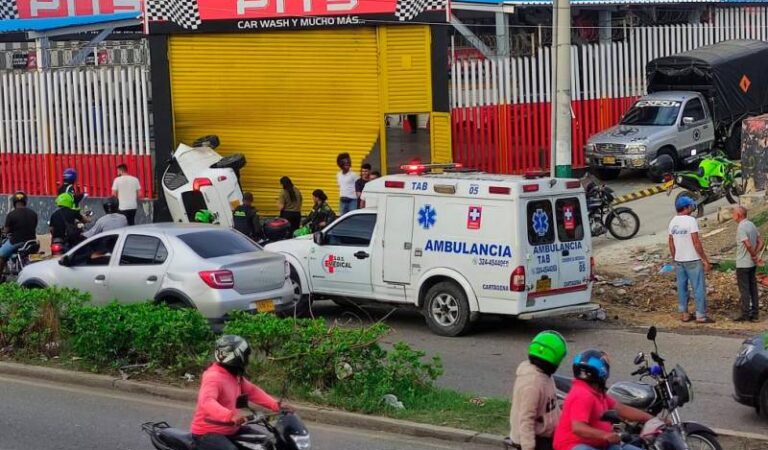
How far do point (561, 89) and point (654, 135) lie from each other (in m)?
9.01

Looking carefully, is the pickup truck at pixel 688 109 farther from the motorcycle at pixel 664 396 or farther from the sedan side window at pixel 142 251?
the motorcycle at pixel 664 396

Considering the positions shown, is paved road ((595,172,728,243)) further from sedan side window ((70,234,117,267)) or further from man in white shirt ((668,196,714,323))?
sedan side window ((70,234,117,267))

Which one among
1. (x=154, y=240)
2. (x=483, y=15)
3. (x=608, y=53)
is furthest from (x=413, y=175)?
(x=483, y=15)

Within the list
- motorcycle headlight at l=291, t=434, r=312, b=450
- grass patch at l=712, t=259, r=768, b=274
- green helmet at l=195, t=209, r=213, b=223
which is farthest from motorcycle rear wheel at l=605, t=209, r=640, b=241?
motorcycle headlight at l=291, t=434, r=312, b=450

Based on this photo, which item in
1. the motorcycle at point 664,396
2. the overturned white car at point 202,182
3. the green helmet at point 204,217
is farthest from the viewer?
the overturned white car at point 202,182

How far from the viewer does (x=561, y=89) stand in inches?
709

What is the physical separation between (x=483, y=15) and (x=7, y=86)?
1148cm

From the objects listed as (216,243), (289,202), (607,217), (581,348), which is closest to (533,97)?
(607,217)

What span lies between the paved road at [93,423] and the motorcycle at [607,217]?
35.0ft

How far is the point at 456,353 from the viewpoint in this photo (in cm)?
1484

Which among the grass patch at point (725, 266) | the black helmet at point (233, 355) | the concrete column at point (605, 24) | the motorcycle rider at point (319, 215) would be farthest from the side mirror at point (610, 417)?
the concrete column at point (605, 24)

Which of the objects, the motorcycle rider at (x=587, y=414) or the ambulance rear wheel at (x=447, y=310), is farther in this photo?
the ambulance rear wheel at (x=447, y=310)

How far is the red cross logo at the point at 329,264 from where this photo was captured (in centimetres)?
1678

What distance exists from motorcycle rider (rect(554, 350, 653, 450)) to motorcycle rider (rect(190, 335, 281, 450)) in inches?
74.4
